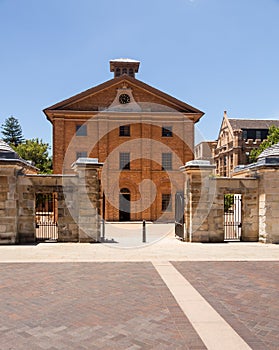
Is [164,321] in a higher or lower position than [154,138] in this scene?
lower

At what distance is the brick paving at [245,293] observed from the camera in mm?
5008

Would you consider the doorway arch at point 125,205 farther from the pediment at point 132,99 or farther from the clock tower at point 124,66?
A: the clock tower at point 124,66

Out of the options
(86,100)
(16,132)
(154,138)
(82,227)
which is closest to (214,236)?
(82,227)

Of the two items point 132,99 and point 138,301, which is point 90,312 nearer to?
point 138,301

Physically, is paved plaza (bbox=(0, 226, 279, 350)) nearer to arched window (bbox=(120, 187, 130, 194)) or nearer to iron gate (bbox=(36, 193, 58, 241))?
iron gate (bbox=(36, 193, 58, 241))

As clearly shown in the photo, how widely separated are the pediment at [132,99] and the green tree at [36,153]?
16.1 m

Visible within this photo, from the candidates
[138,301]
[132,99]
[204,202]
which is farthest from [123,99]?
[138,301]

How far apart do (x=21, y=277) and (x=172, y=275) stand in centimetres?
378

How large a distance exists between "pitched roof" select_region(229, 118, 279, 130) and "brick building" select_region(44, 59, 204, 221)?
26.1 m

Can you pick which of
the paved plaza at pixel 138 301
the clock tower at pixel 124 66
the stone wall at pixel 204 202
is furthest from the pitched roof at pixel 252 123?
the paved plaza at pixel 138 301

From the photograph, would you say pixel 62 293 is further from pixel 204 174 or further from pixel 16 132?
pixel 16 132

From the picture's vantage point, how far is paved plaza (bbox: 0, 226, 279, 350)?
15.6 feet

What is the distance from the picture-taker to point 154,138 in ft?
100

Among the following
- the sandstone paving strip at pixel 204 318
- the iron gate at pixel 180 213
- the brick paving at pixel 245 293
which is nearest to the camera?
the sandstone paving strip at pixel 204 318
